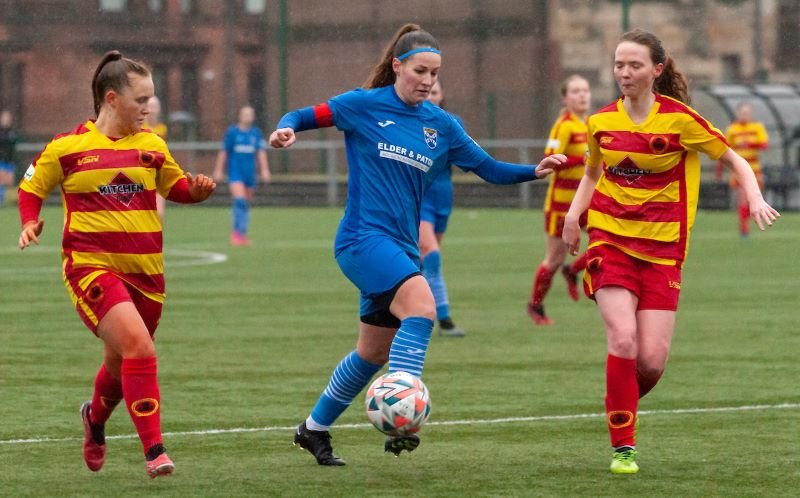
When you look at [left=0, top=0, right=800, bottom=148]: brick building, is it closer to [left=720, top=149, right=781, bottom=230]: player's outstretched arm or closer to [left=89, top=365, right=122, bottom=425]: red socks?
[left=720, top=149, right=781, bottom=230]: player's outstretched arm

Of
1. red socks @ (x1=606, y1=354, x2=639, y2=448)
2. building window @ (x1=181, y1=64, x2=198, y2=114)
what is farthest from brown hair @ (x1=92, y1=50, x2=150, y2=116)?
building window @ (x1=181, y1=64, x2=198, y2=114)

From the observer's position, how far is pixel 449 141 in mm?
8117

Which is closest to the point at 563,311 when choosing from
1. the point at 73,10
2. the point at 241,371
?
the point at 241,371

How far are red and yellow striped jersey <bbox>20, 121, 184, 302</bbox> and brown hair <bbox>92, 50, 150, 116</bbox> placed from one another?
0.18 metres

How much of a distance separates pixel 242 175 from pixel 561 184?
13.2 metres

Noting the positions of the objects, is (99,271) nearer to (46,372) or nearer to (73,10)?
(46,372)

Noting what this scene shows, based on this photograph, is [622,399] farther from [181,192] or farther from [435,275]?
[435,275]

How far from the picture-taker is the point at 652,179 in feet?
26.0

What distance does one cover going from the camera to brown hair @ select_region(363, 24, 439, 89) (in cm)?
789

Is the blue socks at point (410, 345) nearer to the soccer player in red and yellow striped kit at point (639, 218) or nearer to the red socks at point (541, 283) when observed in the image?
the soccer player in red and yellow striped kit at point (639, 218)

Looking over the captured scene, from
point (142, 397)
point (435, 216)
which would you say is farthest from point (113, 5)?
point (142, 397)

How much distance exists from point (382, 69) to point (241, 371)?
12.9ft

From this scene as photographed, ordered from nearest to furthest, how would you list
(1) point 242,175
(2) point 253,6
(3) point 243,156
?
(1) point 242,175
(3) point 243,156
(2) point 253,6

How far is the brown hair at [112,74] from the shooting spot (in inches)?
302
